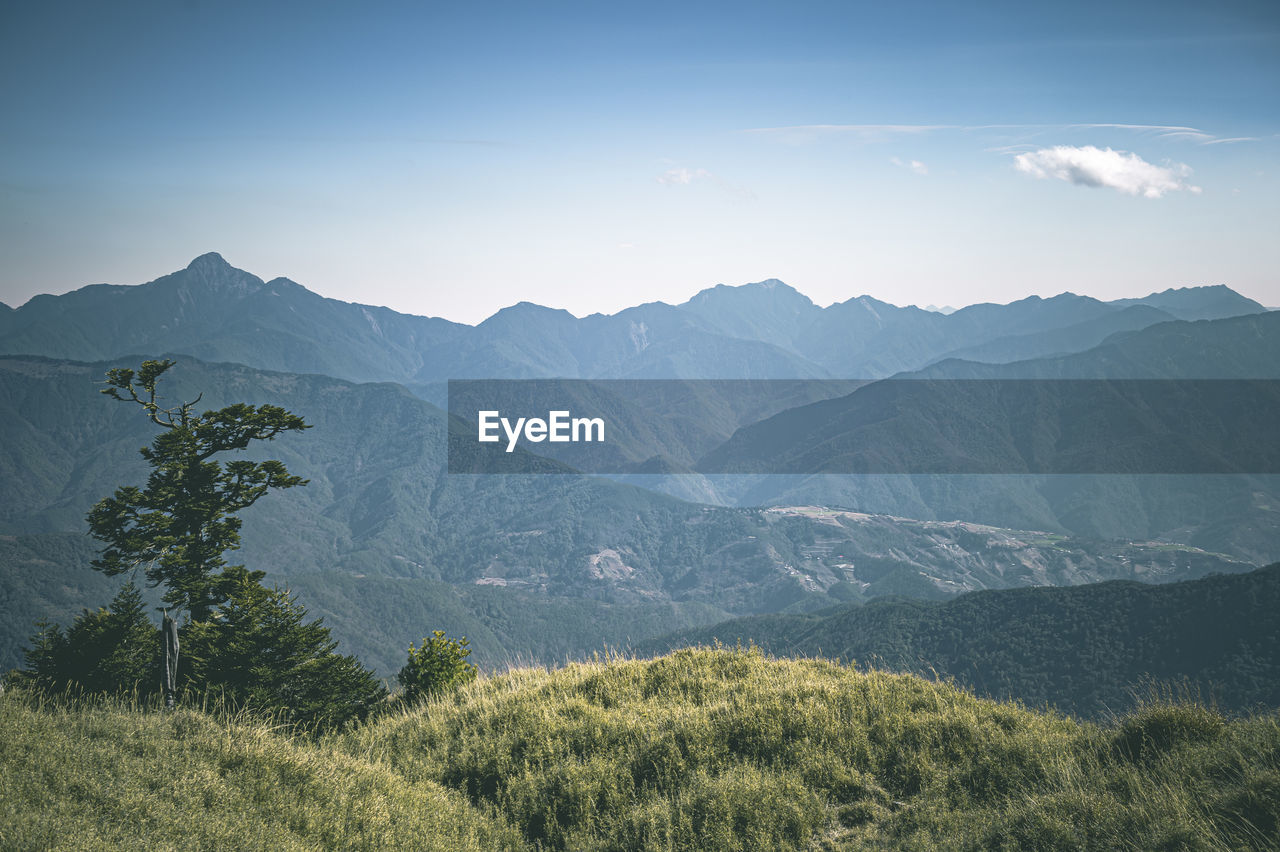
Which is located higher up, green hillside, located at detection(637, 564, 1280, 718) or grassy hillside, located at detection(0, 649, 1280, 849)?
grassy hillside, located at detection(0, 649, 1280, 849)

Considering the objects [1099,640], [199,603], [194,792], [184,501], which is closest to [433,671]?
[199,603]

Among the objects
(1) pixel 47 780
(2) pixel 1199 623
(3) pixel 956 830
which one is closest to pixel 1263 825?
(3) pixel 956 830

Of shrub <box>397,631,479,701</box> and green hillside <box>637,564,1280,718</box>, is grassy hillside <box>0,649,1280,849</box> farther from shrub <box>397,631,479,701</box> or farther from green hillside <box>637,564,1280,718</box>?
green hillside <box>637,564,1280,718</box>

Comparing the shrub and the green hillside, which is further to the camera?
the green hillside

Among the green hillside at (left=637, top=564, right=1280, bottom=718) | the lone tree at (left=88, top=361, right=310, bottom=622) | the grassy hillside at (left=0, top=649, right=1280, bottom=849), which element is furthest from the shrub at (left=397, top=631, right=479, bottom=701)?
the green hillside at (left=637, top=564, right=1280, bottom=718)

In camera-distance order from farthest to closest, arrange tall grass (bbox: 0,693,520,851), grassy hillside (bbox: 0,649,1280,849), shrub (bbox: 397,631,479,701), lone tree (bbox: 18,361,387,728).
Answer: shrub (bbox: 397,631,479,701)
lone tree (bbox: 18,361,387,728)
grassy hillside (bbox: 0,649,1280,849)
tall grass (bbox: 0,693,520,851)

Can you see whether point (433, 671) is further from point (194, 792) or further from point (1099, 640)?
point (1099, 640)
